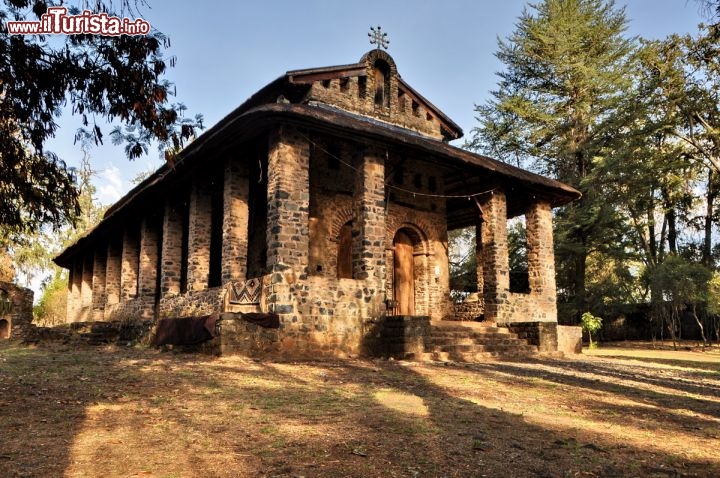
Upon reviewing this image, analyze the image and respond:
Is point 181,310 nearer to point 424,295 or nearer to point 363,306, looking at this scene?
point 363,306

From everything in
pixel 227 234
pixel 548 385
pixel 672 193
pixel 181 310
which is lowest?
pixel 548 385

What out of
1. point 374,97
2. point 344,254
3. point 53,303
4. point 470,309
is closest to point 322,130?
point 344,254

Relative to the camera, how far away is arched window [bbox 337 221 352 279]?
48.4 feet

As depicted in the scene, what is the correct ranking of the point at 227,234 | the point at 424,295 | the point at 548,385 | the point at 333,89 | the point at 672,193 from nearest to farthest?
the point at 548,385 < the point at 227,234 < the point at 333,89 < the point at 424,295 < the point at 672,193

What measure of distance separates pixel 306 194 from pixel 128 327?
8.94 m

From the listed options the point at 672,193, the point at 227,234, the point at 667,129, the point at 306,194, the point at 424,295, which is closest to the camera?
the point at 306,194

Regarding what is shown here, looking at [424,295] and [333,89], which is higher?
[333,89]

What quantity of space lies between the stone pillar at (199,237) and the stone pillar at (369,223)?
480cm

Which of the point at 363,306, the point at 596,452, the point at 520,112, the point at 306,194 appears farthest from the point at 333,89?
the point at 520,112

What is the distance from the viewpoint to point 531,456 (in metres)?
4.21

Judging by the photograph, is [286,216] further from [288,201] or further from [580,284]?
[580,284]

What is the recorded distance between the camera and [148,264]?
19094mm

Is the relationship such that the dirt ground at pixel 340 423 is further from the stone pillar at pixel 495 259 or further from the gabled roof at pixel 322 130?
the stone pillar at pixel 495 259

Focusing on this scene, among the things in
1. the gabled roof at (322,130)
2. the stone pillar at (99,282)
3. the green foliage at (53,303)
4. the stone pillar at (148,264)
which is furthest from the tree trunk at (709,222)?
the green foliage at (53,303)
